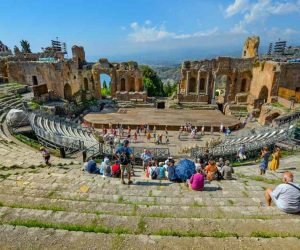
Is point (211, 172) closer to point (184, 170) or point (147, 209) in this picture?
point (184, 170)

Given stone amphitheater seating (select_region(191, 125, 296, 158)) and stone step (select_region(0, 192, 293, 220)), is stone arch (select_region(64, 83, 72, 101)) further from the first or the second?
stone step (select_region(0, 192, 293, 220))

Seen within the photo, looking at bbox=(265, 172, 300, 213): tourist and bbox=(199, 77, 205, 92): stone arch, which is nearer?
bbox=(265, 172, 300, 213): tourist

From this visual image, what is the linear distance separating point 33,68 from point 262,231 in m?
36.0

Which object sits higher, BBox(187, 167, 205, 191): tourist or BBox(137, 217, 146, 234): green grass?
BBox(137, 217, 146, 234): green grass

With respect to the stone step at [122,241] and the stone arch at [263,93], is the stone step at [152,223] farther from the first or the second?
the stone arch at [263,93]

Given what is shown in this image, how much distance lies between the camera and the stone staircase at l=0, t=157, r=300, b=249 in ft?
15.4

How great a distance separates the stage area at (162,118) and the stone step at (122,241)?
2011 cm

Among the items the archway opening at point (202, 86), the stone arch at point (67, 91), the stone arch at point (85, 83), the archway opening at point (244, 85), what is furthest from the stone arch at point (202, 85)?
the stone arch at point (67, 91)

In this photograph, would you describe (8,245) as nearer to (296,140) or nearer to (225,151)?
(225,151)

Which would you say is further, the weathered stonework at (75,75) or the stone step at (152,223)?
the weathered stonework at (75,75)

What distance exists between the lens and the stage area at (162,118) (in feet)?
82.5

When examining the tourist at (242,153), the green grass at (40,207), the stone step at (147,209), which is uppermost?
the green grass at (40,207)

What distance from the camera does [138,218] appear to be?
568 cm

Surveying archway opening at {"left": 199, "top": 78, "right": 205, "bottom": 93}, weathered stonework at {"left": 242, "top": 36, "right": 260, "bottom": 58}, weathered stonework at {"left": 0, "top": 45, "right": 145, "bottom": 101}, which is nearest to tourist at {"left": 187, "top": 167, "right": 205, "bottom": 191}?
weathered stonework at {"left": 0, "top": 45, "right": 145, "bottom": 101}
